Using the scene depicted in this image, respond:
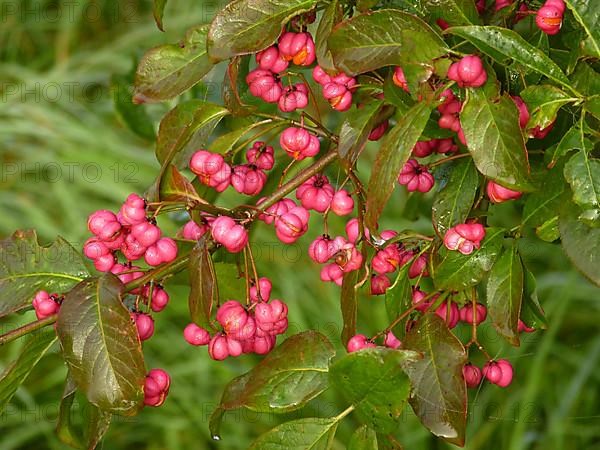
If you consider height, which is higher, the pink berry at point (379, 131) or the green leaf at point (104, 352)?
the pink berry at point (379, 131)

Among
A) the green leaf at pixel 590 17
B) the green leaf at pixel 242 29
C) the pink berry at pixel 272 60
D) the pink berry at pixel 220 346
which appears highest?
the green leaf at pixel 590 17

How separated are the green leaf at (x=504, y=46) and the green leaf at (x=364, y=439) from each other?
30 centimetres

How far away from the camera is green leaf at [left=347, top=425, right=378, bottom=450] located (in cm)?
74

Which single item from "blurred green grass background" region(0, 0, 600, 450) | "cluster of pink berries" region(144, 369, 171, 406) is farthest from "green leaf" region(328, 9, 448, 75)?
"blurred green grass background" region(0, 0, 600, 450)

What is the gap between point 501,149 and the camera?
27.6 inches

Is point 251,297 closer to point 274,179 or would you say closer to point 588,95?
point 274,179

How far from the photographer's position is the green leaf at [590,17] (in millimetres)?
729

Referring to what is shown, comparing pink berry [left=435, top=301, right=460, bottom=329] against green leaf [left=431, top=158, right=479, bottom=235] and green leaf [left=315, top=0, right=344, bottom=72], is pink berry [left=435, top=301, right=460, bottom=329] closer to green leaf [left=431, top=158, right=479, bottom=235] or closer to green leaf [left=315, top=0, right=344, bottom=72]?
green leaf [left=431, top=158, right=479, bottom=235]

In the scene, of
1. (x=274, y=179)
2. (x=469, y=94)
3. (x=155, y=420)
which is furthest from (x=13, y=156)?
(x=469, y=94)

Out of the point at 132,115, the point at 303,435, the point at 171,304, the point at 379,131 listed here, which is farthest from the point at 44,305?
the point at 171,304

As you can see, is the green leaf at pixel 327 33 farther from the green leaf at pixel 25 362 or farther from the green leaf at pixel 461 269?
the green leaf at pixel 25 362

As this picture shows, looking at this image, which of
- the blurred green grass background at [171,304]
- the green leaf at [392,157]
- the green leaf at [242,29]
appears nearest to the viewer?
the green leaf at [392,157]

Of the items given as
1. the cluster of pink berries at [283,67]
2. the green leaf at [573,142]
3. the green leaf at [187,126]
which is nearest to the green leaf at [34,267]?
the green leaf at [187,126]

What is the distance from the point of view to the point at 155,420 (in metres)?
2.33
